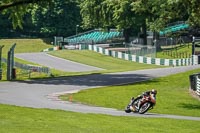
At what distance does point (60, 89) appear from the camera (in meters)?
33.7

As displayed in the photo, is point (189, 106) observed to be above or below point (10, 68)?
below

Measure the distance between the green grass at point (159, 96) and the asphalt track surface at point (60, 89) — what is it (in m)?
1.53

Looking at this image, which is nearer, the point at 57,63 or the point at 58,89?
the point at 58,89

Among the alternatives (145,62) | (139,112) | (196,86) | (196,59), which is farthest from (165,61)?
(139,112)

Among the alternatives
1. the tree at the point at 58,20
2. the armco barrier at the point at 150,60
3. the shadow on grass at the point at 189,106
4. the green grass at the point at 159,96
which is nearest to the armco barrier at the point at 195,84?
the green grass at the point at 159,96

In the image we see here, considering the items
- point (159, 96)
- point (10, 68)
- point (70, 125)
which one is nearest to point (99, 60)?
point (10, 68)

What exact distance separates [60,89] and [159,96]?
729 centimetres

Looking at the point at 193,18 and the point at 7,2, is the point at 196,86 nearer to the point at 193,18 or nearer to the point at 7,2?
the point at 193,18

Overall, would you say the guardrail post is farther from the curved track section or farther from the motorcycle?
the motorcycle

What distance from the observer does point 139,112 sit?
22609 mm

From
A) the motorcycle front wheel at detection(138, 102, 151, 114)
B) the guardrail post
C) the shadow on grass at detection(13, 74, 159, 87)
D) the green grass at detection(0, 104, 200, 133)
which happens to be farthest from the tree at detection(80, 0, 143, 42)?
the green grass at detection(0, 104, 200, 133)

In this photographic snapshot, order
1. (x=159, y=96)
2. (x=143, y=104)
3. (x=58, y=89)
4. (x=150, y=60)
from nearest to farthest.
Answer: (x=143, y=104)
(x=159, y=96)
(x=58, y=89)
(x=150, y=60)

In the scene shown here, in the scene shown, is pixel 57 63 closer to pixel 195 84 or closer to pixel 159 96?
pixel 195 84

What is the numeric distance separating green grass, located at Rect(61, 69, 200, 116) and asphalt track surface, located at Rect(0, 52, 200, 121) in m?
1.53
